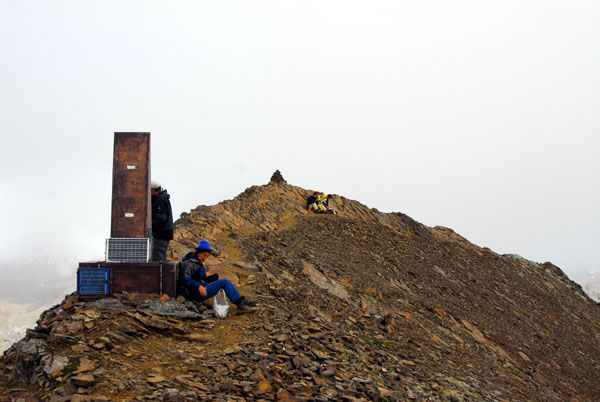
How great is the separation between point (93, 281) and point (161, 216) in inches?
95.9

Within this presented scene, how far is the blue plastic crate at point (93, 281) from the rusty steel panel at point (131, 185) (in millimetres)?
986

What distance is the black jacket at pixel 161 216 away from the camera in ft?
38.6

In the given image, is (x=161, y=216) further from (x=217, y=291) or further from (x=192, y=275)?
(x=217, y=291)

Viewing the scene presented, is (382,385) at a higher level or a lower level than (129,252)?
lower

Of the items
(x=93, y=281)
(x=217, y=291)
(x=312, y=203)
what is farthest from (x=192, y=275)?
(x=312, y=203)

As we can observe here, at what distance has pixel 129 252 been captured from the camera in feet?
33.8

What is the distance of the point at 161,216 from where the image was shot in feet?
38.7

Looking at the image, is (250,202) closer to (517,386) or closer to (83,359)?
(517,386)

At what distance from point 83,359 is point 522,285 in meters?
25.7

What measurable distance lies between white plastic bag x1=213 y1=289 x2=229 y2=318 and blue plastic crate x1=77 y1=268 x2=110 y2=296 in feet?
7.35

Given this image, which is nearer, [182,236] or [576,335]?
[182,236]

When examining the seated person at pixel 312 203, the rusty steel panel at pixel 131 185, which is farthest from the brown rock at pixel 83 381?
the seated person at pixel 312 203

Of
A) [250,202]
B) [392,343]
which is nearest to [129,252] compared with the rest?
[392,343]

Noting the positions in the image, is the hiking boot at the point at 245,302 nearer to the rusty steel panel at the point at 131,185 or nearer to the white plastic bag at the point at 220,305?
the white plastic bag at the point at 220,305
